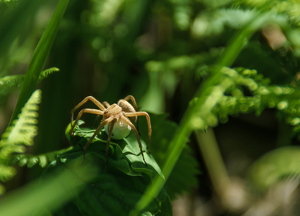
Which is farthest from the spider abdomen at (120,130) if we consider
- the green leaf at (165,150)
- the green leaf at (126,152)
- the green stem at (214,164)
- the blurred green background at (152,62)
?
the green stem at (214,164)

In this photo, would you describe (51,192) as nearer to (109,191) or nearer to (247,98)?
(109,191)

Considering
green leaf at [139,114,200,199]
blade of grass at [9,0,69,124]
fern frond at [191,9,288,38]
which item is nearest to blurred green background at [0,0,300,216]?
fern frond at [191,9,288,38]

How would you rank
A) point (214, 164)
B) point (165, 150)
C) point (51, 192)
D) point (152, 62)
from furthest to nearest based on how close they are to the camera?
point (214, 164), point (152, 62), point (165, 150), point (51, 192)

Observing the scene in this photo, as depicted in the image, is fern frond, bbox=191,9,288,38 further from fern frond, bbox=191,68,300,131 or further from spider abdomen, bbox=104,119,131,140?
spider abdomen, bbox=104,119,131,140

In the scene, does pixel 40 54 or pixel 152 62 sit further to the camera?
pixel 152 62

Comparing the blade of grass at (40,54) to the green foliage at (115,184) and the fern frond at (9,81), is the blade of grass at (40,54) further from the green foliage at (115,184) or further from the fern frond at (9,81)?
the green foliage at (115,184)

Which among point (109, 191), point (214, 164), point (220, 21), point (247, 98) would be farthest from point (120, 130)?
point (214, 164)
